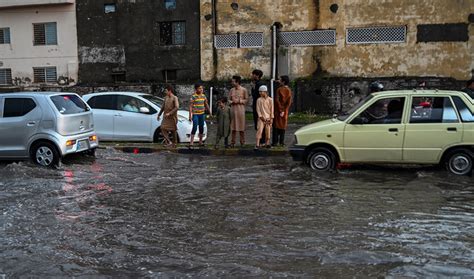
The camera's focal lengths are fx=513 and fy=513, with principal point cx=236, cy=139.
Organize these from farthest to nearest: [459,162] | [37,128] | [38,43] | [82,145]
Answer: [38,43] < [82,145] < [37,128] < [459,162]

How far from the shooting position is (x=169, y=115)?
13.2 m

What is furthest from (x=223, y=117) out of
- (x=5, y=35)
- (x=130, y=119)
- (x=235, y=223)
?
(x=5, y=35)

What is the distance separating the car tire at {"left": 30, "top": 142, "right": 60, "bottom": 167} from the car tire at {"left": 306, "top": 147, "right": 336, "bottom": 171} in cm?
535

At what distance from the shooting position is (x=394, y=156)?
32.1 ft

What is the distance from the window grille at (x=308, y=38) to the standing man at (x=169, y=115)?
35.0ft

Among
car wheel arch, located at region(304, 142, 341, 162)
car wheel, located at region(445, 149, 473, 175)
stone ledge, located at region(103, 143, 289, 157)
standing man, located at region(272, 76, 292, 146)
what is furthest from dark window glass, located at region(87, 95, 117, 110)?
car wheel, located at region(445, 149, 473, 175)

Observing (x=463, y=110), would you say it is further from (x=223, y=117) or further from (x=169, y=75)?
(x=169, y=75)

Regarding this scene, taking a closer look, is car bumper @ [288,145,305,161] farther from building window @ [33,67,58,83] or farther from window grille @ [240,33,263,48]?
building window @ [33,67,58,83]

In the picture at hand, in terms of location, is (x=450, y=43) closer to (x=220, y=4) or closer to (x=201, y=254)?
(x=220, y=4)

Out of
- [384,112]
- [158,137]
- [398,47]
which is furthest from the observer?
[398,47]

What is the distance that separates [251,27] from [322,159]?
1403 cm

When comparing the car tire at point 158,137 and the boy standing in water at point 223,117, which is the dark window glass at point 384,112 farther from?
the car tire at point 158,137

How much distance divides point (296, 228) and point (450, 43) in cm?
1726

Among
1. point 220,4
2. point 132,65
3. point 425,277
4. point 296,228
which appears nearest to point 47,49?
point 132,65
